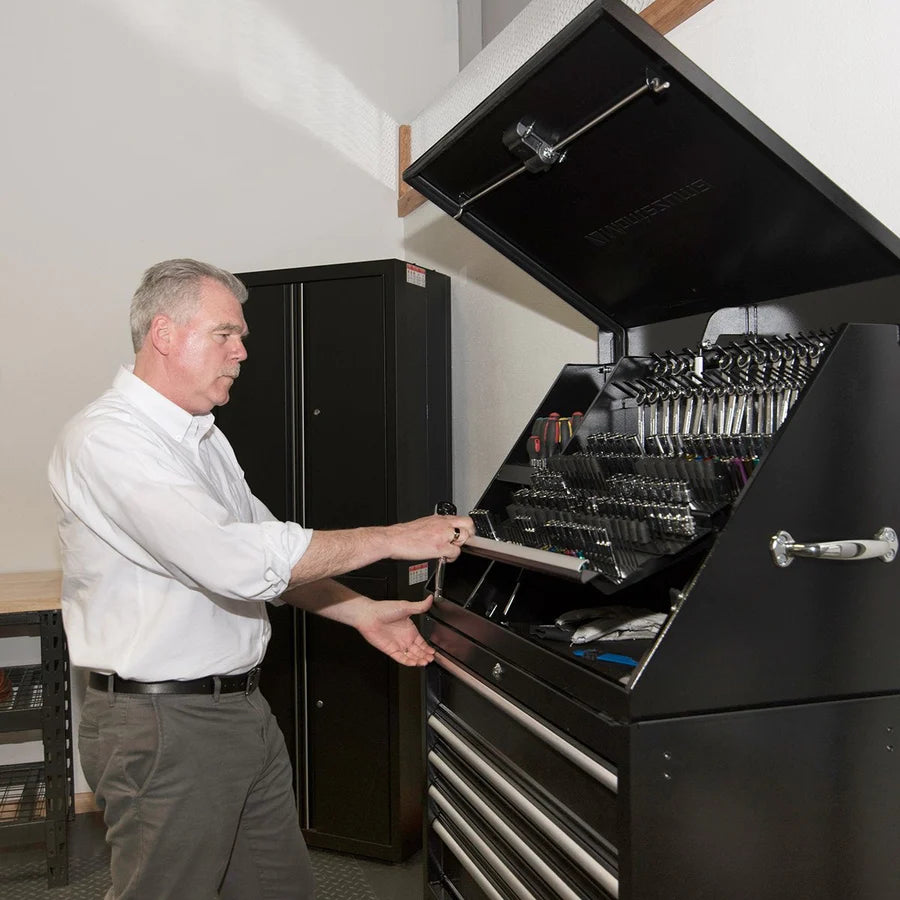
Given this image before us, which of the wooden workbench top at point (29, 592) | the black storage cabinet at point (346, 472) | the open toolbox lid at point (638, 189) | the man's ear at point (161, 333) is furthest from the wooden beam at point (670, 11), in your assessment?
the wooden workbench top at point (29, 592)

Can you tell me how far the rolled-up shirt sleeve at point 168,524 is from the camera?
1.71 meters

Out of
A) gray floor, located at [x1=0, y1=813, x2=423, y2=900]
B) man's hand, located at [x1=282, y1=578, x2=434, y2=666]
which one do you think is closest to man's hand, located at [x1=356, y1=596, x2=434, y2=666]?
man's hand, located at [x1=282, y1=578, x2=434, y2=666]

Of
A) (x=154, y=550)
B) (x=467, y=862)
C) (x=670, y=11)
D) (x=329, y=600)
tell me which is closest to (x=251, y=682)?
(x=329, y=600)

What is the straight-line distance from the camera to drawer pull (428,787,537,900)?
5.11ft

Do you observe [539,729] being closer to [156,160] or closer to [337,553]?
[337,553]

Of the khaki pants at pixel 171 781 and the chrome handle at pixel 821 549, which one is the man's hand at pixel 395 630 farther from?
the chrome handle at pixel 821 549

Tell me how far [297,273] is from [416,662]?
167 cm

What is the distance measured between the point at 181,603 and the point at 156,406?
42cm

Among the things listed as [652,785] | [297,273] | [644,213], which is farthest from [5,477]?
[652,785]

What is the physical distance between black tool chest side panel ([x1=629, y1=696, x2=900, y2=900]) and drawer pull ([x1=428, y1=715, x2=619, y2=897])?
3.3 inches

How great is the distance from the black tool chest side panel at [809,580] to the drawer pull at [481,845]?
562 mm

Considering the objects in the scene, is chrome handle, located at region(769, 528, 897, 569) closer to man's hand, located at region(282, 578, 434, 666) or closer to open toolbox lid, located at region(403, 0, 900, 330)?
open toolbox lid, located at region(403, 0, 900, 330)

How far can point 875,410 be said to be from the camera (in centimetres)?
130

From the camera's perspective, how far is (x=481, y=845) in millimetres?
1688
